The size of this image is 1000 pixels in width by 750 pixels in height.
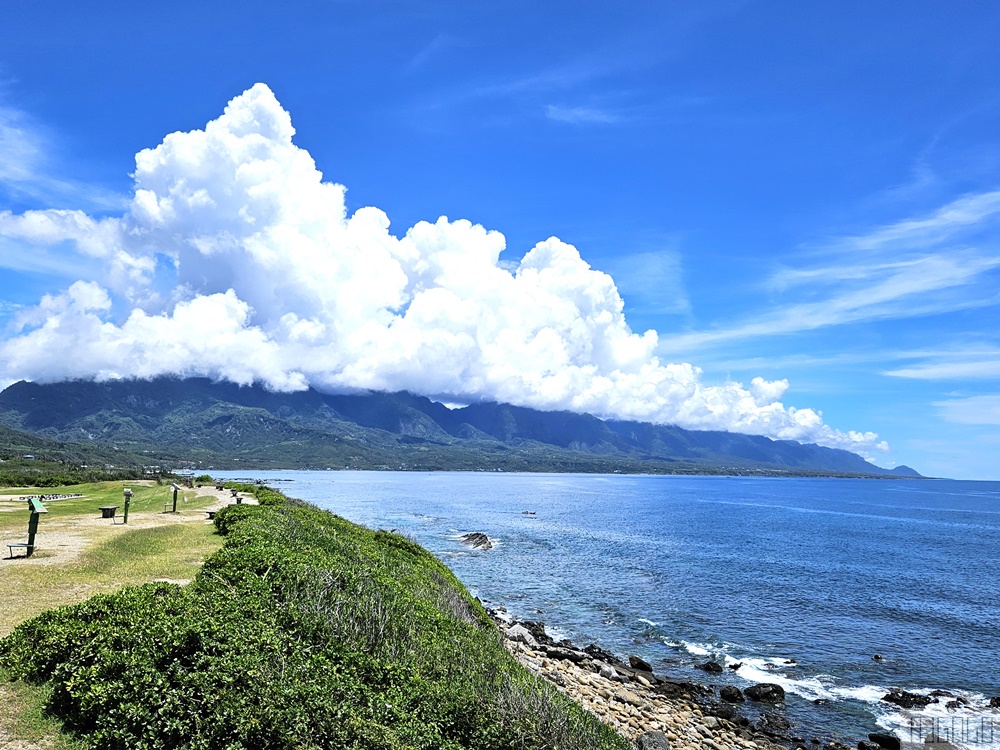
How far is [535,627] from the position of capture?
33.9 meters

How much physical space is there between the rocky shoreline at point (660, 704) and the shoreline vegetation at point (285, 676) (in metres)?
0.13

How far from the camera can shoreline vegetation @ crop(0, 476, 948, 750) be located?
33.7 ft

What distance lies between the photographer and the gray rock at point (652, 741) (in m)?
18.1

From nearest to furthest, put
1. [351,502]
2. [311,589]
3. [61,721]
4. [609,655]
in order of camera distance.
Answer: [61,721] < [311,589] < [609,655] < [351,502]

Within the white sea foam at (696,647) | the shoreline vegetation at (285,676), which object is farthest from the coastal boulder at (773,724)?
the white sea foam at (696,647)

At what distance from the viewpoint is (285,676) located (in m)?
11.8

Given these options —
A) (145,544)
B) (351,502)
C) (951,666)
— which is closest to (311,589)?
(145,544)

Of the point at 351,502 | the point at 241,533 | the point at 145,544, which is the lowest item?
the point at 351,502

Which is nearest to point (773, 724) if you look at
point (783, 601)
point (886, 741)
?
point (886, 741)

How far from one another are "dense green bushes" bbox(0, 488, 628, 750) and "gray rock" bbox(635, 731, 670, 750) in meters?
3.77

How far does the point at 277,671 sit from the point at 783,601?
41.3 meters

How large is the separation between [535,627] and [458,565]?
20824mm

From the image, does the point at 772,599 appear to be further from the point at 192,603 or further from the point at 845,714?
the point at 192,603

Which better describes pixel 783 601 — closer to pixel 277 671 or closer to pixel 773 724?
pixel 773 724
